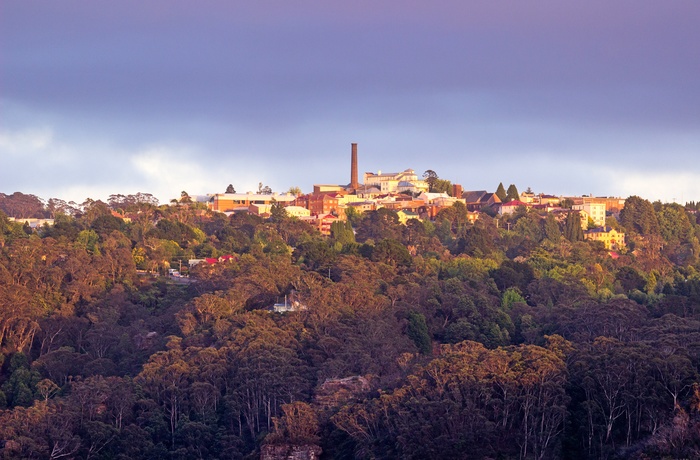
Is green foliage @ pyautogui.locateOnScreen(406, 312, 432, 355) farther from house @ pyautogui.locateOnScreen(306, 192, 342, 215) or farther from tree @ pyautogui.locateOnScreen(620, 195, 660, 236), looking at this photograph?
house @ pyautogui.locateOnScreen(306, 192, 342, 215)

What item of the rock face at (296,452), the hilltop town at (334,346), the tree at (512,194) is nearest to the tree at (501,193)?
the tree at (512,194)

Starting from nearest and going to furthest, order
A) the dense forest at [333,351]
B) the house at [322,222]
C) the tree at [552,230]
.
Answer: the dense forest at [333,351], the tree at [552,230], the house at [322,222]

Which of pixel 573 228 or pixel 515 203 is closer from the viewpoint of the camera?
pixel 573 228

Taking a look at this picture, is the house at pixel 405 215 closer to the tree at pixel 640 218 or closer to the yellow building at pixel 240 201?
the yellow building at pixel 240 201

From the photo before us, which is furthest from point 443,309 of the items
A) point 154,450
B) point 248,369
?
point 154,450

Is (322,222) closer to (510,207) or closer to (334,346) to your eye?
(510,207)

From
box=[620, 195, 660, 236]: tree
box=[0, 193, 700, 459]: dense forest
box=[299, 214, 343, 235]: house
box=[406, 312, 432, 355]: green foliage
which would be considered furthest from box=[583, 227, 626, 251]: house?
box=[406, 312, 432, 355]: green foliage

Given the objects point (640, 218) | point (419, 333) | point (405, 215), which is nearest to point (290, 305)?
point (419, 333)
